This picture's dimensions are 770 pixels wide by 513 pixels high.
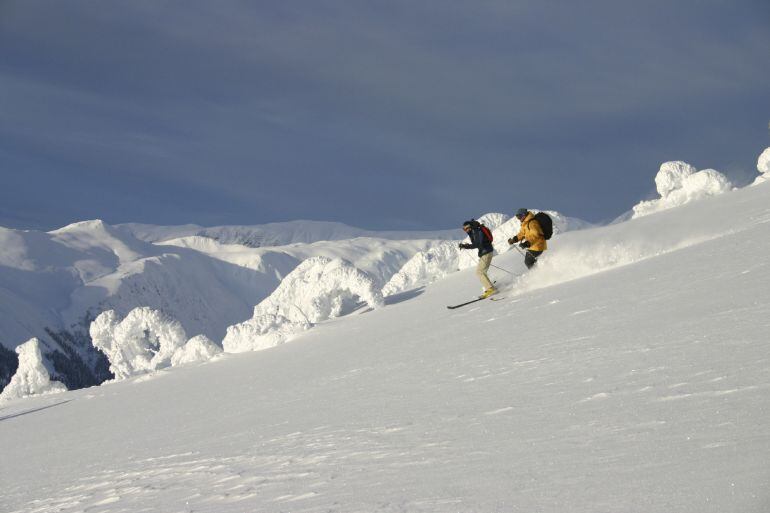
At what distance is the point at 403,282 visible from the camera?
→ 8012 centimetres

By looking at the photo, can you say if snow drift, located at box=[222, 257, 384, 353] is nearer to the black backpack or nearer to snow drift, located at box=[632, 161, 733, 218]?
the black backpack

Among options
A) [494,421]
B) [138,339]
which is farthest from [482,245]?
[138,339]

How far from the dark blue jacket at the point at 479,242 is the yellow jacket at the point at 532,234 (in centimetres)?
90

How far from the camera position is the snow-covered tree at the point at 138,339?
4850 centimetres

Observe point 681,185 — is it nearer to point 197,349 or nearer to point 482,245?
point 197,349

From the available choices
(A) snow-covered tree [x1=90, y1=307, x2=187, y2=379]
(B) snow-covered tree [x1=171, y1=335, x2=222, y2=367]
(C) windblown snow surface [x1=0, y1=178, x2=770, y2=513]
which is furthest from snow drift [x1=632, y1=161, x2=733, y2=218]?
(A) snow-covered tree [x1=90, y1=307, x2=187, y2=379]

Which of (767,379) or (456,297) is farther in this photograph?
(456,297)

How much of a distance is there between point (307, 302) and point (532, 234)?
1892 cm

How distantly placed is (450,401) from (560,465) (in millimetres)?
3165

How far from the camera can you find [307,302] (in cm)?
3531

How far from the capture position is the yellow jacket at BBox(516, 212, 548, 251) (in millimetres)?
17906

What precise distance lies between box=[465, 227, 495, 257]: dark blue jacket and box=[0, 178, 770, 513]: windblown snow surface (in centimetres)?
235

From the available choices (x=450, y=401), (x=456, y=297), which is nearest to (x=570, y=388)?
(x=450, y=401)

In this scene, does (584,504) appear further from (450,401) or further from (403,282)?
(403,282)
